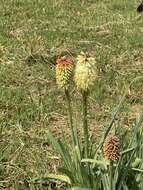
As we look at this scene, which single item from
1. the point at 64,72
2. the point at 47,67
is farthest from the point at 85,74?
the point at 47,67

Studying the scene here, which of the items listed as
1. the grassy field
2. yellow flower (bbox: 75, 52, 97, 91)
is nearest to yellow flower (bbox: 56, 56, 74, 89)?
yellow flower (bbox: 75, 52, 97, 91)

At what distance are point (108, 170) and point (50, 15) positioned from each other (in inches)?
246

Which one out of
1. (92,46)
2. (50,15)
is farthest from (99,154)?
(50,15)

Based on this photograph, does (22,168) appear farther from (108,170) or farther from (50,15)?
(50,15)

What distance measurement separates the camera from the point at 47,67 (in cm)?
702

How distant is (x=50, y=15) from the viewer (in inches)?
372

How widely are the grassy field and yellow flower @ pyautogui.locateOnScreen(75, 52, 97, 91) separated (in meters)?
1.27

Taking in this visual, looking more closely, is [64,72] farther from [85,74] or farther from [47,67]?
[47,67]

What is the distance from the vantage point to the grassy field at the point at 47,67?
16.3 ft

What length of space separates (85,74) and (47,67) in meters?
3.94

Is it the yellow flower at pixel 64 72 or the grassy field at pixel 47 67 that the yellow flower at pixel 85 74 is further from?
the grassy field at pixel 47 67

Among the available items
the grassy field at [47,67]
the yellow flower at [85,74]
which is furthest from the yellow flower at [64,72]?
the grassy field at [47,67]

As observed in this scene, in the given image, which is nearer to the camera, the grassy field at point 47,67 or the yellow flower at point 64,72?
the yellow flower at point 64,72

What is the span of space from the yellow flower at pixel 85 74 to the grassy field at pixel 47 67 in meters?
1.27
